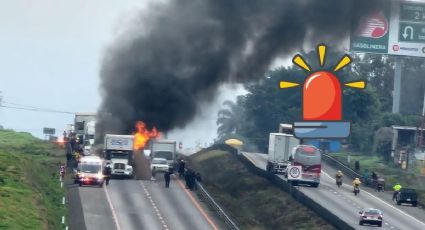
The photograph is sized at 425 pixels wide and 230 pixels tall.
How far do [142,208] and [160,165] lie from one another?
946 inches

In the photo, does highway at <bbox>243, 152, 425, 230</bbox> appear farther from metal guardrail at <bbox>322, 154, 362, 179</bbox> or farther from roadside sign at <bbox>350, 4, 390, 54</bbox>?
roadside sign at <bbox>350, 4, 390, 54</bbox>

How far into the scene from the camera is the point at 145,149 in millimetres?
115438

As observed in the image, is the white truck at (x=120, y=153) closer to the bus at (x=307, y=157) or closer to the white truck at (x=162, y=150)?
the white truck at (x=162, y=150)

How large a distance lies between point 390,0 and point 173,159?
152 feet

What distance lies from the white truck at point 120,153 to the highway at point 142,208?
11.3ft

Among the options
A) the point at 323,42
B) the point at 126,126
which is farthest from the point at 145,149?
the point at 323,42

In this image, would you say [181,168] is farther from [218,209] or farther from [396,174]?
[396,174]

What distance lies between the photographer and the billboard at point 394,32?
456 feet

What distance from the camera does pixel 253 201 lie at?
328 feet

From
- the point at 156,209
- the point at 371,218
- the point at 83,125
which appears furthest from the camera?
the point at 83,125

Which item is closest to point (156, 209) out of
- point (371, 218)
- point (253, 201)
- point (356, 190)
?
point (371, 218)

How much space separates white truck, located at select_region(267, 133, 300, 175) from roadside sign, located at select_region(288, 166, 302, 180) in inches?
282

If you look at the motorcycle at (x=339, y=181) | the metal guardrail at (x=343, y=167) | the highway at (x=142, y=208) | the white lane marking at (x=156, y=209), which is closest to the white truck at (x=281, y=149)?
the motorcycle at (x=339, y=181)

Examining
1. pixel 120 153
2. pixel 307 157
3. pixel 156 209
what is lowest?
pixel 156 209
